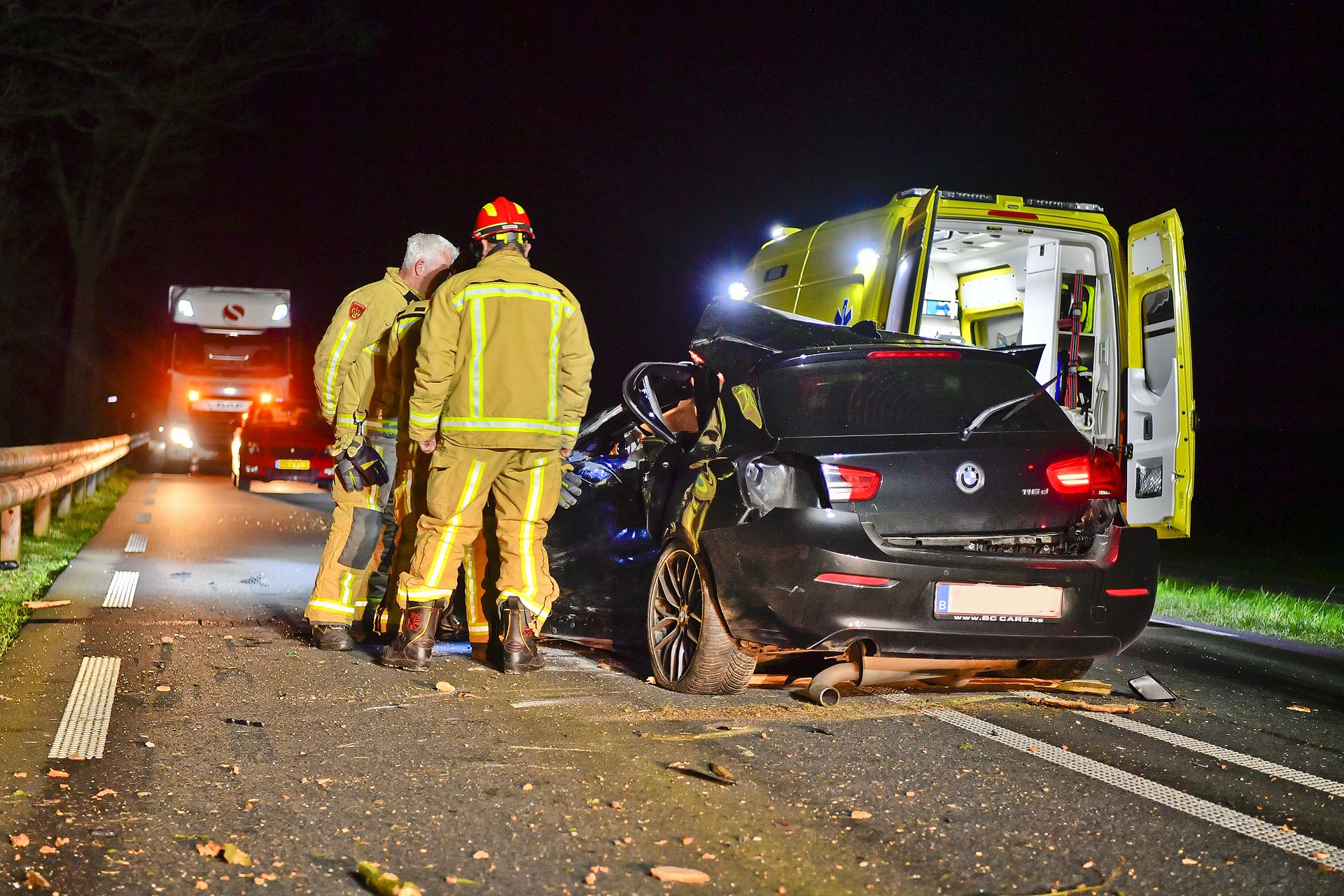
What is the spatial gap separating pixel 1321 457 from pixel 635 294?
120 ft

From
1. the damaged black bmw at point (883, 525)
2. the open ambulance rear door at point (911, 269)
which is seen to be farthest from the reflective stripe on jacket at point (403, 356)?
the open ambulance rear door at point (911, 269)

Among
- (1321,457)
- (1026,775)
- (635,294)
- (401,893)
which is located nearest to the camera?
(401,893)

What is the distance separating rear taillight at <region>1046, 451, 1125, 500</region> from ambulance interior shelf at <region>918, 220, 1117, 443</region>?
3452 mm

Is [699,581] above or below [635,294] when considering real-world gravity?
below

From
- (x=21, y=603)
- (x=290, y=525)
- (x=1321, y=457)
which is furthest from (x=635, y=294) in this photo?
(x=21, y=603)

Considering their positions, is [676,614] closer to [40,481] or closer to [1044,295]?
[1044,295]

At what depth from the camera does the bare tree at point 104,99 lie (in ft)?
59.3

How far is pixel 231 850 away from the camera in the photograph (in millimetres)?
3166

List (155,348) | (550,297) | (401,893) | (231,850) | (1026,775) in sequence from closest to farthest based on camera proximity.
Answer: (401,893), (231,850), (1026,775), (550,297), (155,348)

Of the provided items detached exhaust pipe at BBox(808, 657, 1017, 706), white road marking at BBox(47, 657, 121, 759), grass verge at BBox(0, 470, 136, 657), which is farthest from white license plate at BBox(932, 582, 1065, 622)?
grass verge at BBox(0, 470, 136, 657)

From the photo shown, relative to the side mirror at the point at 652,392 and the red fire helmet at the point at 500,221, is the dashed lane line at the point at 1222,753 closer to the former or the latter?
the side mirror at the point at 652,392

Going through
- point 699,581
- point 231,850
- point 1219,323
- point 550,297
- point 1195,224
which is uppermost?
point 1195,224

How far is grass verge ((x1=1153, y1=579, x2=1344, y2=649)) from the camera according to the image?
7574mm

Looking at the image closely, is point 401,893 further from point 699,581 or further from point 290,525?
point 290,525
